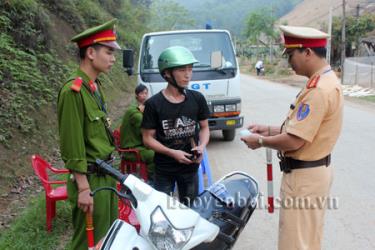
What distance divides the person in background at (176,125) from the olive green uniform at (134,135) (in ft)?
5.48

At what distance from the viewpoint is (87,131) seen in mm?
2539

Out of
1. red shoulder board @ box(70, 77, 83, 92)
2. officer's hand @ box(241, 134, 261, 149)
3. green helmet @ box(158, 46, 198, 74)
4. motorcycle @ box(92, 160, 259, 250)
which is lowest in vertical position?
motorcycle @ box(92, 160, 259, 250)

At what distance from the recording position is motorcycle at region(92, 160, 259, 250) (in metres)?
1.79

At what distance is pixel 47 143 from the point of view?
667cm

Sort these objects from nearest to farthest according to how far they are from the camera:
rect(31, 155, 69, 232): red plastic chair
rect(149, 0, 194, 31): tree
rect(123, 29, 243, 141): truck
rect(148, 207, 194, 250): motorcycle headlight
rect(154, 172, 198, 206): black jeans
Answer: rect(148, 207, 194, 250): motorcycle headlight < rect(154, 172, 198, 206): black jeans < rect(31, 155, 69, 232): red plastic chair < rect(123, 29, 243, 141): truck < rect(149, 0, 194, 31): tree

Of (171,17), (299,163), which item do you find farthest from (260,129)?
(171,17)

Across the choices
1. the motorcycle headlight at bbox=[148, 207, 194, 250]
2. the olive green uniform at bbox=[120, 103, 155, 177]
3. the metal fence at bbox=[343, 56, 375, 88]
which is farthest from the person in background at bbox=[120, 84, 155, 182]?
the metal fence at bbox=[343, 56, 375, 88]

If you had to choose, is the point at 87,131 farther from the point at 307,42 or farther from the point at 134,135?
the point at 134,135

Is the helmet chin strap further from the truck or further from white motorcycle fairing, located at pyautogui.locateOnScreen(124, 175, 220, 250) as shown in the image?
the truck

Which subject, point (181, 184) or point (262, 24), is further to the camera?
point (262, 24)

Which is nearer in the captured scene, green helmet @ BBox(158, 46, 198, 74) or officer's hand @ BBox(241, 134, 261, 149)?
Result: officer's hand @ BBox(241, 134, 261, 149)

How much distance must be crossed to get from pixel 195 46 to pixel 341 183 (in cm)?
344

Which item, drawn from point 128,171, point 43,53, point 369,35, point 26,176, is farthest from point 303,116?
point 369,35

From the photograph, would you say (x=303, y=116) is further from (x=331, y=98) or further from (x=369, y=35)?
(x=369, y=35)
